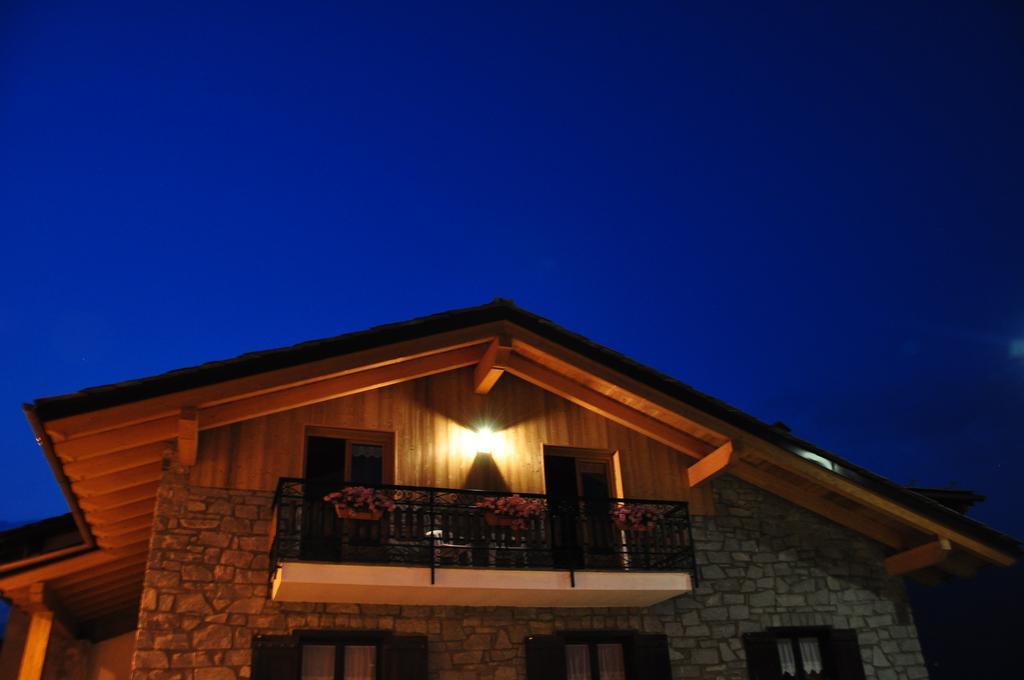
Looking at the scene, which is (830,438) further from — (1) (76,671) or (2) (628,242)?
(1) (76,671)

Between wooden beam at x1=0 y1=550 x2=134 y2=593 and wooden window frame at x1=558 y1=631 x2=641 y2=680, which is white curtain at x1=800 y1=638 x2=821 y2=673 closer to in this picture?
wooden window frame at x1=558 y1=631 x2=641 y2=680

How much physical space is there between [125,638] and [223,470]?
6.88 m

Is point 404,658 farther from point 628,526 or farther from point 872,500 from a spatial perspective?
point 872,500

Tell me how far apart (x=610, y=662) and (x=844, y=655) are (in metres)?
3.14

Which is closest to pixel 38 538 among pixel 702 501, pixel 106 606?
pixel 106 606

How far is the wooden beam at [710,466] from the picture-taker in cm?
1066

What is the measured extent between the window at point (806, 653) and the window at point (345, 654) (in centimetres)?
422

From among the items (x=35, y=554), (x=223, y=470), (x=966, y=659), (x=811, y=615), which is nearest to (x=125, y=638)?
(x=35, y=554)

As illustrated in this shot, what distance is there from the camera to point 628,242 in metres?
108

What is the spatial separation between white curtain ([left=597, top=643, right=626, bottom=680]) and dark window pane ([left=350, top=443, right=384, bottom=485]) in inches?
130

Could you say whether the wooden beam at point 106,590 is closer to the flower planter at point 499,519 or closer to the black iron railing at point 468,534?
the black iron railing at point 468,534

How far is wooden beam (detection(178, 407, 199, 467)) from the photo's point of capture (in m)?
8.78

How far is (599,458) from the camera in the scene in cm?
1148

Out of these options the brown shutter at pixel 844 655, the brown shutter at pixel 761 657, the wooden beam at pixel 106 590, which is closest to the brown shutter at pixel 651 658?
the brown shutter at pixel 761 657
